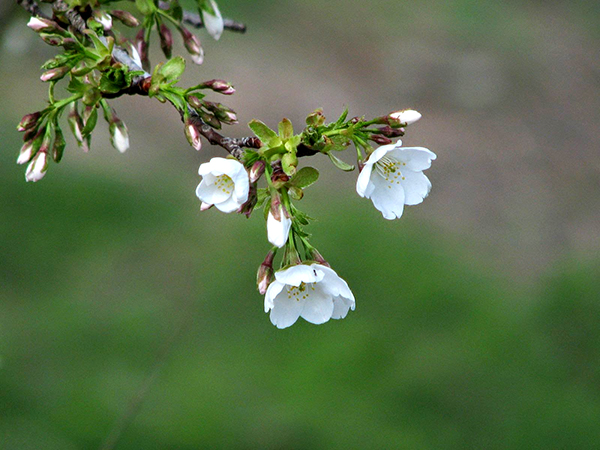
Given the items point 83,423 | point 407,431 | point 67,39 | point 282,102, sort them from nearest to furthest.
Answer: point 67,39, point 83,423, point 407,431, point 282,102

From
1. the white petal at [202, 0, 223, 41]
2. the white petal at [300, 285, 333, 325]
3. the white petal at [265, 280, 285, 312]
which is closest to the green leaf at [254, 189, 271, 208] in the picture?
the white petal at [265, 280, 285, 312]

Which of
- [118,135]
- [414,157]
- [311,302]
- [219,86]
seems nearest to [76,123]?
[118,135]

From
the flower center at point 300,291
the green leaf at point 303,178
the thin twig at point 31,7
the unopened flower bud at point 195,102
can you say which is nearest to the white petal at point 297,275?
the flower center at point 300,291

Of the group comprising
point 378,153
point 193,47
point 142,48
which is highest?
point 193,47

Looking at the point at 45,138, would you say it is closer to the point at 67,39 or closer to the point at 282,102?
the point at 67,39

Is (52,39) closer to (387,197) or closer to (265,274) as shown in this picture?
(265,274)

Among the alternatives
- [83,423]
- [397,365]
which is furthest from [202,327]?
[397,365]
